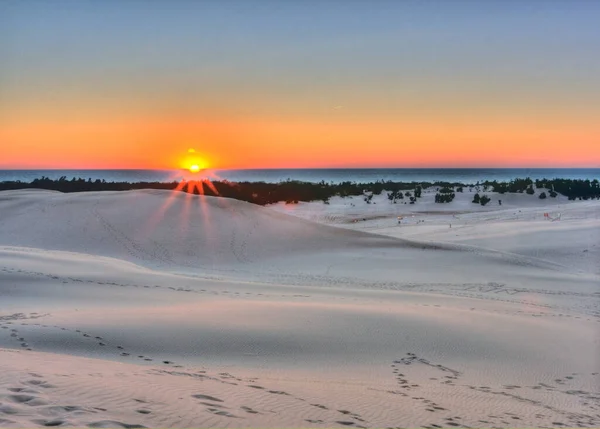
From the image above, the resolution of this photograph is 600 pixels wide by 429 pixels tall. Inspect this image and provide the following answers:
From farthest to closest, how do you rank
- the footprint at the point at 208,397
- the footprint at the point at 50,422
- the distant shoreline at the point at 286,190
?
the distant shoreline at the point at 286,190 < the footprint at the point at 208,397 < the footprint at the point at 50,422

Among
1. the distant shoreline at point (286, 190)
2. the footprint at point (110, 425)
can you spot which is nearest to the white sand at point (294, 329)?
the footprint at point (110, 425)

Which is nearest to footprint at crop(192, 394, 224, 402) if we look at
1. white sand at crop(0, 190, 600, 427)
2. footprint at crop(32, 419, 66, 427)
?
white sand at crop(0, 190, 600, 427)

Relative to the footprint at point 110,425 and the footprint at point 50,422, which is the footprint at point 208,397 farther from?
the footprint at point 50,422

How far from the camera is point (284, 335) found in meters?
7.66

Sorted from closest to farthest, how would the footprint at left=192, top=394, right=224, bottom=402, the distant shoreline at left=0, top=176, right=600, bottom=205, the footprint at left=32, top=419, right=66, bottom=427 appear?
the footprint at left=32, top=419, right=66, bottom=427 < the footprint at left=192, top=394, right=224, bottom=402 < the distant shoreline at left=0, top=176, right=600, bottom=205

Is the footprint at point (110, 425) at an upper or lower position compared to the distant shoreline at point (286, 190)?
lower

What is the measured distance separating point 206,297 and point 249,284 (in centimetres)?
224

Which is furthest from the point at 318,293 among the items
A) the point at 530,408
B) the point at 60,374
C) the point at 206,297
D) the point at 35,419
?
the point at 35,419

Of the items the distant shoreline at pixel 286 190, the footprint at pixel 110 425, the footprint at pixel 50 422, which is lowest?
the footprint at pixel 110 425

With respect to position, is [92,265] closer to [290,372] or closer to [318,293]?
[318,293]

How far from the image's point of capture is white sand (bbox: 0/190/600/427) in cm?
483

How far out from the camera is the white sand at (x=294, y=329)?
4.83m

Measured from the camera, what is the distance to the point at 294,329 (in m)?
7.96

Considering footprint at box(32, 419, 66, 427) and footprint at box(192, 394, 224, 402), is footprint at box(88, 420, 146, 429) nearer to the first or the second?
footprint at box(32, 419, 66, 427)
